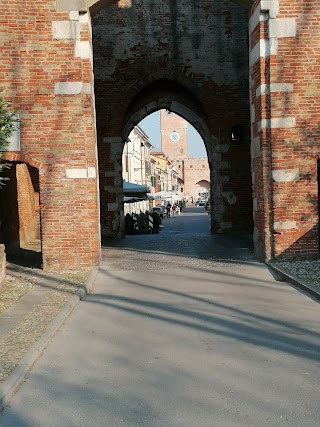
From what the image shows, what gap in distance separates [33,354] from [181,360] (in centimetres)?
149

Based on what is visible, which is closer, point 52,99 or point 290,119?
point 52,99

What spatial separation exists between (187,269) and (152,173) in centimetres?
6105

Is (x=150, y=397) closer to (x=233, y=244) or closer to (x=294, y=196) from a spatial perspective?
(x=294, y=196)

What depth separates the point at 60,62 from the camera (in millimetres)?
10898

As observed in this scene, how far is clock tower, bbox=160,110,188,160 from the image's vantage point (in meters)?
98.2

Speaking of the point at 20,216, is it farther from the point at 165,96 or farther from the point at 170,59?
the point at 165,96

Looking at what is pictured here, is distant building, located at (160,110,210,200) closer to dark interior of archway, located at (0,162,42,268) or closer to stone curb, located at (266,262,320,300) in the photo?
dark interior of archway, located at (0,162,42,268)

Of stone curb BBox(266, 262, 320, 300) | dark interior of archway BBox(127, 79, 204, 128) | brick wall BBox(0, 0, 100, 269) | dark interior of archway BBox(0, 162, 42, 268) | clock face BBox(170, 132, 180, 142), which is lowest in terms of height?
stone curb BBox(266, 262, 320, 300)

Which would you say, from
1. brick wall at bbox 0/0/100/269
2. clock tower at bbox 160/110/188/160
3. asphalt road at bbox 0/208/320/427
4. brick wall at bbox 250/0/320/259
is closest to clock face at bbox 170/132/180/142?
clock tower at bbox 160/110/188/160

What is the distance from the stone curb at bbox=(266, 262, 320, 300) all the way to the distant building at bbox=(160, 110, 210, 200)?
88.8 metres

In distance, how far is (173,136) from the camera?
10081 centimetres

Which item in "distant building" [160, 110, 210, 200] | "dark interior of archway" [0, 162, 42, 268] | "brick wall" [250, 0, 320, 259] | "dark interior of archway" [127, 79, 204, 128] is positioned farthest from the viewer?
"distant building" [160, 110, 210, 200]

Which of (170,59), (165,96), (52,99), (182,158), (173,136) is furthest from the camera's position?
(182,158)

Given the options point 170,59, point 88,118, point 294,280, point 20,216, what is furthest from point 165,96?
point 294,280
